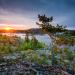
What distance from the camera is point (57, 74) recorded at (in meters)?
10.5

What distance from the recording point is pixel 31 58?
13898 mm

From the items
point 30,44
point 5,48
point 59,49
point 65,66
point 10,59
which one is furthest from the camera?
point 30,44

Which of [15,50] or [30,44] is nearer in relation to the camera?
[15,50]

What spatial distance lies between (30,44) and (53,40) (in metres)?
5.50

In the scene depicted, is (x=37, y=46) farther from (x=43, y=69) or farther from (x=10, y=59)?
(x=43, y=69)

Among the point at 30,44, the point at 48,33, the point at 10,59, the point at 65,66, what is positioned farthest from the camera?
the point at 30,44

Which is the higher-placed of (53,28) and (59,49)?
(53,28)

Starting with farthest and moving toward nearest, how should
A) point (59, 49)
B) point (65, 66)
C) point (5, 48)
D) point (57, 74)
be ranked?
point (5, 48) → point (59, 49) → point (65, 66) → point (57, 74)

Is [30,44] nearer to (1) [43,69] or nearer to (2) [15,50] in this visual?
(2) [15,50]

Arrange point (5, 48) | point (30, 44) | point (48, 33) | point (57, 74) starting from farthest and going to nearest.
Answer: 1. point (30, 44)
2. point (5, 48)
3. point (48, 33)
4. point (57, 74)

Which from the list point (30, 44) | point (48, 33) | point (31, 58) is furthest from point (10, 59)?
point (30, 44)

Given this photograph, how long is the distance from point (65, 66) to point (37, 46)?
25.7 feet

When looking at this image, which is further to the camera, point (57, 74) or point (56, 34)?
point (56, 34)

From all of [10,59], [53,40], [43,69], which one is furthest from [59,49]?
[43,69]
